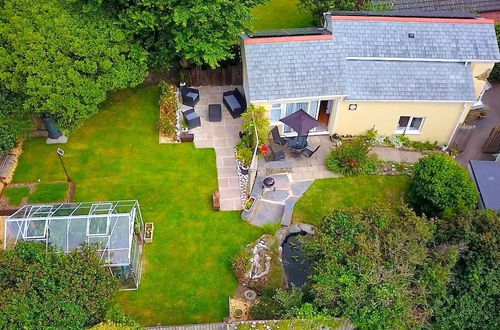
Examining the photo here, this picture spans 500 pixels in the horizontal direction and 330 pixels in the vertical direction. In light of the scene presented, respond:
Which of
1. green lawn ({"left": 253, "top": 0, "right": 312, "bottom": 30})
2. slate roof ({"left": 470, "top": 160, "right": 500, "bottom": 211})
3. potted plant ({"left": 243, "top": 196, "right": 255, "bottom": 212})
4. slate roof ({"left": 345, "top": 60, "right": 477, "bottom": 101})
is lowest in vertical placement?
potted plant ({"left": 243, "top": 196, "right": 255, "bottom": 212})

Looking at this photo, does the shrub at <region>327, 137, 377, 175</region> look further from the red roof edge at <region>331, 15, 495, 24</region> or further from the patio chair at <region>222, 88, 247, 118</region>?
the red roof edge at <region>331, 15, 495, 24</region>

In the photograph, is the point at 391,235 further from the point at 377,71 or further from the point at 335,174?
the point at 377,71

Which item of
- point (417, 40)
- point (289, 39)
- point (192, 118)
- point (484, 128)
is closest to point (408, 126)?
point (417, 40)

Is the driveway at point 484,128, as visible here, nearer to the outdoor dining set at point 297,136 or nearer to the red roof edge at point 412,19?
the red roof edge at point 412,19

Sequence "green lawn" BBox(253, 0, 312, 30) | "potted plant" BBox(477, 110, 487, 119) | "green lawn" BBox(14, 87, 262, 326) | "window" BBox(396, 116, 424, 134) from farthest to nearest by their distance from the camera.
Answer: "green lawn" BBox(253, 0, 312, 30)
"potted plant" BBox(477, 110, 487, 119)
"window" BBox(396, 116, 424, 134)
"green lawn" BBox(14, 87, 262, 326)

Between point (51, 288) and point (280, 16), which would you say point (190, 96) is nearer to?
point (280, 16)

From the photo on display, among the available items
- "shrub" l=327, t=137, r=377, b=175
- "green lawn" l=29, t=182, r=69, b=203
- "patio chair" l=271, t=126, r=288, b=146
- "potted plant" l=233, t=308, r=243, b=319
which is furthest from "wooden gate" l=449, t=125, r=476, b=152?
→ "green lawn" l=29, t=182, r=69, b=203

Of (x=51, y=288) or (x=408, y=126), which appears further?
(x=408, y=126)
